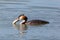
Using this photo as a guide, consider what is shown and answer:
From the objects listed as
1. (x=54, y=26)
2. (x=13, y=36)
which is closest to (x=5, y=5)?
(x=54, y=26)

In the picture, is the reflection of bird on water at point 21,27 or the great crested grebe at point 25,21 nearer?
the reflection of bird on water at point 21,27

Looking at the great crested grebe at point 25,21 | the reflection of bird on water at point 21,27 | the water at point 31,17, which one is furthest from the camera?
the great crested grebe at point 25,21

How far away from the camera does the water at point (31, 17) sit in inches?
437

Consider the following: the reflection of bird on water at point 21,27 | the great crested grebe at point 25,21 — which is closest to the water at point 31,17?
the reflection of bird on water at point 21,27

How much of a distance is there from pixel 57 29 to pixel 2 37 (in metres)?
1.94

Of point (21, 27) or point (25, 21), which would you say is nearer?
point (21, 27)

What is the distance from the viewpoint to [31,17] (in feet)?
45.9

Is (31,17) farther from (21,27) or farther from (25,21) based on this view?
(21,27)

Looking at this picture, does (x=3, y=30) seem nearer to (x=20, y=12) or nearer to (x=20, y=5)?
(x=20, y=12)

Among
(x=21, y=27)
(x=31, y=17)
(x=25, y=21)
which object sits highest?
(x=31, y=17)

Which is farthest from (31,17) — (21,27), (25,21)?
(21,27)

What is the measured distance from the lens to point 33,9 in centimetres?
1565

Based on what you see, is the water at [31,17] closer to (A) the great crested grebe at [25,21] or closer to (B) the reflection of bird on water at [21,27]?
(B) the reflection of bird on water at [21,27]

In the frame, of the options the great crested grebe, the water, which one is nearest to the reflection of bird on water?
the water
